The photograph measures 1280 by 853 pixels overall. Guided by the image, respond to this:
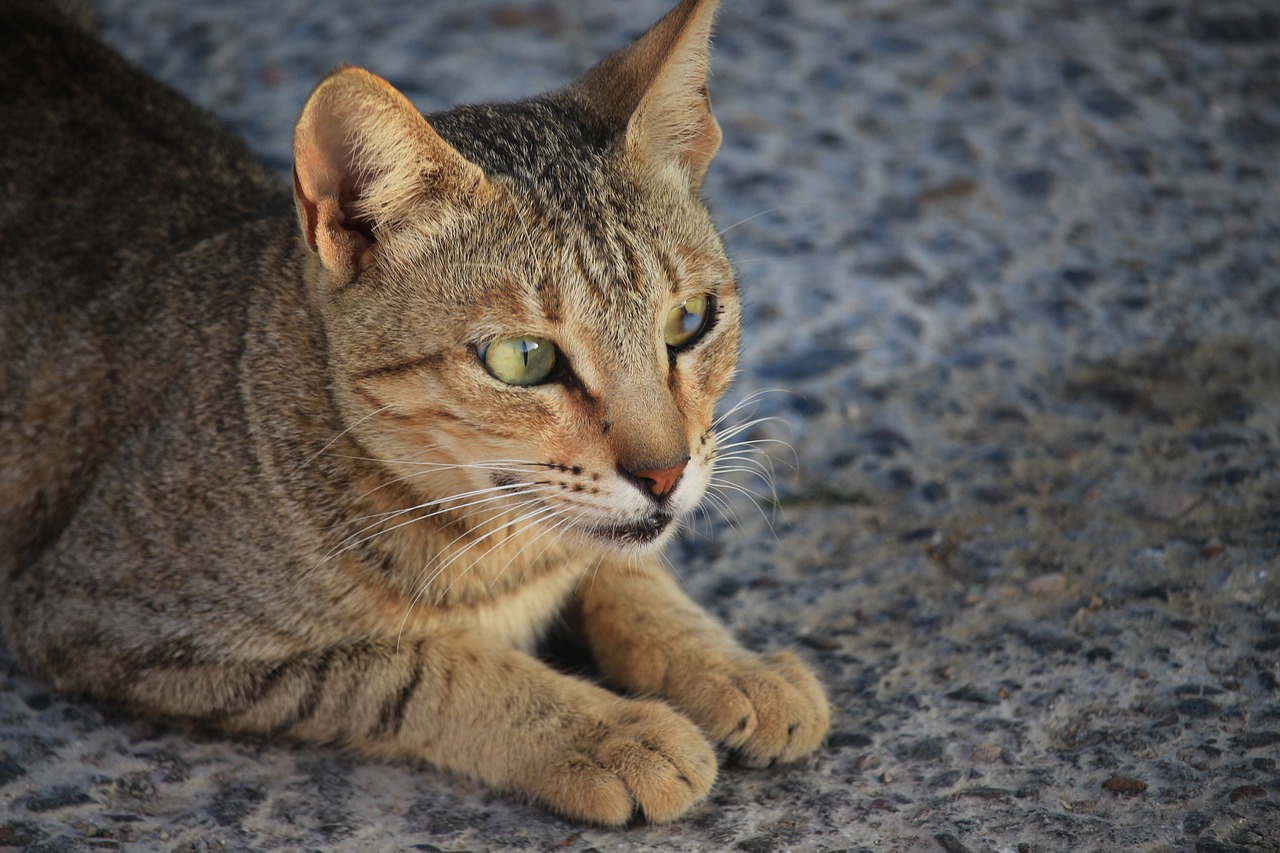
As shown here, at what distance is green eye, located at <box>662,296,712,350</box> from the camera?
2.90 m

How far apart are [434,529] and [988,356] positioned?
2.26m

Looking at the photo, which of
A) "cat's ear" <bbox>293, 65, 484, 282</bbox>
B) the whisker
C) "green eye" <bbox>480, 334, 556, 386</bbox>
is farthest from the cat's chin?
"cat's ear" <bbox>293, 65, 484, 282</bbox>

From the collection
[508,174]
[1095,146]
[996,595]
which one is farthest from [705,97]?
[1095,146]

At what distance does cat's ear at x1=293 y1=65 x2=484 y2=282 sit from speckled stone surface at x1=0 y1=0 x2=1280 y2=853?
1.20m

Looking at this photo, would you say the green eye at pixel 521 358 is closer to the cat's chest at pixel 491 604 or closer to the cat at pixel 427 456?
the cat at pixel 427 456

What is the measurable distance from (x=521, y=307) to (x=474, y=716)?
0.91 m

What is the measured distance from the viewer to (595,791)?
2680 millimetres

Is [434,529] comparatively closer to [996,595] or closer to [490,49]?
[996,595]

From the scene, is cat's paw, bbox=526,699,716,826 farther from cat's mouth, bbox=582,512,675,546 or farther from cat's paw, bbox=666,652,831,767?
cat's mouth, bbox=582,512,675,546

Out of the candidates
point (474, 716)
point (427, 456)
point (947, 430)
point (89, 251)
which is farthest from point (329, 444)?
point (947, 430)

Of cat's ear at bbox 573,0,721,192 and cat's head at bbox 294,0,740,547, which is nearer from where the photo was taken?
cat's head at bbox 294,0,740,547

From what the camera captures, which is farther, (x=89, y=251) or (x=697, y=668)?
(x=89, y=251)

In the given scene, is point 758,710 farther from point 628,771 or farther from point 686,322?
point 686,322

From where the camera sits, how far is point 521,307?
273cm
